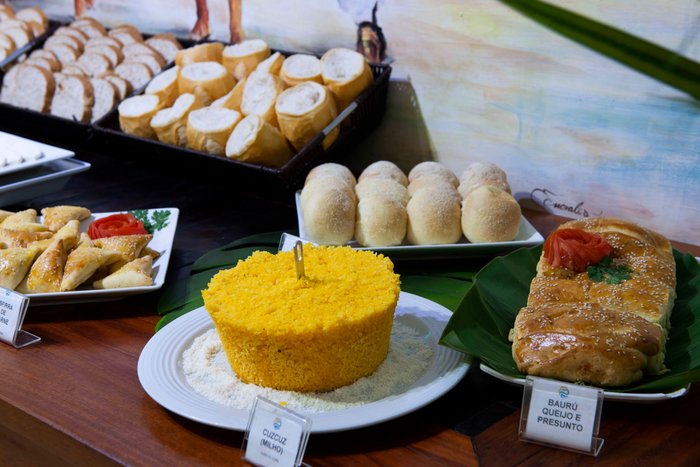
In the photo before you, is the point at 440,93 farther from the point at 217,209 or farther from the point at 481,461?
the point at 481,461

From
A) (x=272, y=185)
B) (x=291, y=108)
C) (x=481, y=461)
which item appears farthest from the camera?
(x=291, y=108)

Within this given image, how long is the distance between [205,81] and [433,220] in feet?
2.88

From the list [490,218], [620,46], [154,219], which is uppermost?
[620,46]

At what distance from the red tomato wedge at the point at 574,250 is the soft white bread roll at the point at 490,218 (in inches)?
8.9

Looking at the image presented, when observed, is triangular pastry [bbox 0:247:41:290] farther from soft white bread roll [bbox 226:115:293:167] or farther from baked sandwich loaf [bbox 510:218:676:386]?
baked sandwich loaf [bbox 510:218:676:386]

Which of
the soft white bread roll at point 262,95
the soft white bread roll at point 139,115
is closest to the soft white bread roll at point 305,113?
the soft white bread roll at point 262,95

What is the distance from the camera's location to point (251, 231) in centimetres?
168

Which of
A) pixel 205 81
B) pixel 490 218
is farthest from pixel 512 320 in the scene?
pixel 205 81

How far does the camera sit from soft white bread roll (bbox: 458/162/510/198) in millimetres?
1560

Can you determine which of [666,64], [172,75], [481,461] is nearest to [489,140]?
[666,64]

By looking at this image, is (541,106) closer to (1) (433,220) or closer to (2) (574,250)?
(1) (433,220)

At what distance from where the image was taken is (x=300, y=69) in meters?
1.95

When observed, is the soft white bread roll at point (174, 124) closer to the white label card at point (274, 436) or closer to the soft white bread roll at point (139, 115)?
the soft white bread roll at point (139, 115)

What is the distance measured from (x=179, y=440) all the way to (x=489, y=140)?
1172 mm
